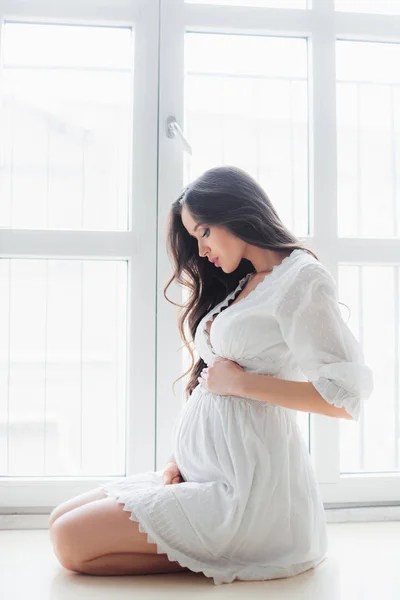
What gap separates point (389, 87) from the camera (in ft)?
6.93

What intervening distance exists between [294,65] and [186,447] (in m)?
1.25

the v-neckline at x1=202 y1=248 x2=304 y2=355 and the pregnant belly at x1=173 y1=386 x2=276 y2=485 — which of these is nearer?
the pregnant belly at x1=173 y1=386 x2=276 y2=485

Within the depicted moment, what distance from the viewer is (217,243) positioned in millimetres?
1563

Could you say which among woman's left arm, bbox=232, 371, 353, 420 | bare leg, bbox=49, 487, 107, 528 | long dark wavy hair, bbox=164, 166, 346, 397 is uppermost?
long dark wavy hair, bbox=164, 166, 346, 397

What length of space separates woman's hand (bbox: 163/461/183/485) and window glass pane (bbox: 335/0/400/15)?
1.49m

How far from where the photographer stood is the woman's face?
155 cm

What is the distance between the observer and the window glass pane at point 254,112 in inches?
79.0

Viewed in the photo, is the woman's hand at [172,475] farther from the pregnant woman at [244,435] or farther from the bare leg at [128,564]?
the bare leg at [128,564]

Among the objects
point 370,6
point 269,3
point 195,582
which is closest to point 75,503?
point 195,582

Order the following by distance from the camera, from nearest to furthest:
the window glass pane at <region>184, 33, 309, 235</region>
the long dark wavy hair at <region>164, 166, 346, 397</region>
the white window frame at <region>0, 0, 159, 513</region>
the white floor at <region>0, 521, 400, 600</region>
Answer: the white floor at <region>0, 521, 400, 600</region>, the long dark wavy hair at <region>164, 166, 346, 397</region>, the white window frame at <region>0, 0, 159, 513</region>, the window glass pane at <region>184, 33, 309, 235</region>

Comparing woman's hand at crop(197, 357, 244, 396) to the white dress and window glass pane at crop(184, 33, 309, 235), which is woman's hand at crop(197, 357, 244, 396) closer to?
the white dress

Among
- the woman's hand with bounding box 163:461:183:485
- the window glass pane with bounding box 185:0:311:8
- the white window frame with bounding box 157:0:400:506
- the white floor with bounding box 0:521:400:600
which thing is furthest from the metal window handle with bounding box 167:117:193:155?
the white floor with bounding box 0:521:400:600

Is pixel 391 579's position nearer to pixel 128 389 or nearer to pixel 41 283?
pixel 128 389

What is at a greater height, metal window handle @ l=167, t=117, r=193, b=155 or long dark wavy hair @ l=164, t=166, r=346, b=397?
metal window handle @ l=167, t=117, r=193, b=155
